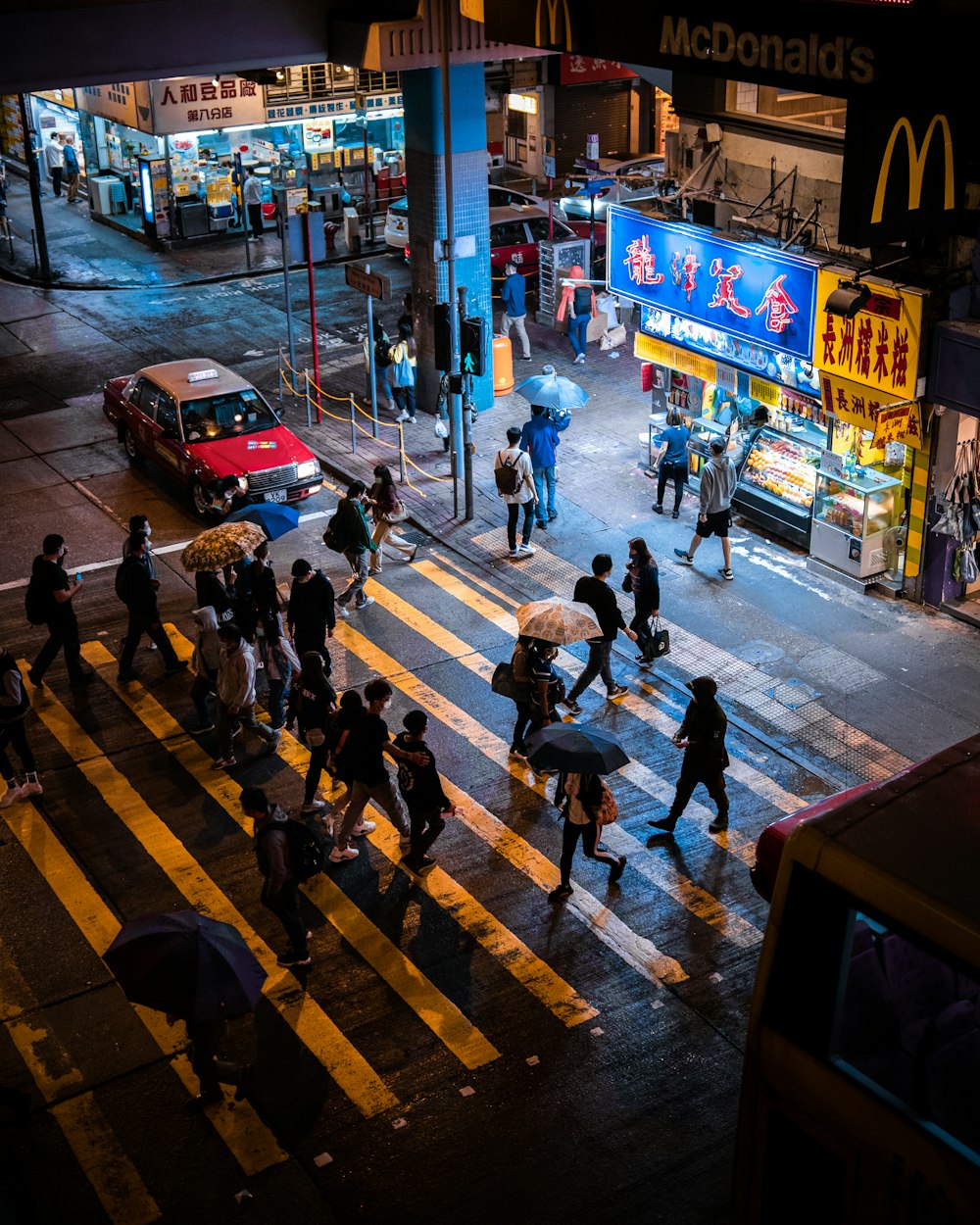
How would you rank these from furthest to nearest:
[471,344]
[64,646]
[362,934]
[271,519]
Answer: [471,344]
[64,646]
[271,519]
[362,934]

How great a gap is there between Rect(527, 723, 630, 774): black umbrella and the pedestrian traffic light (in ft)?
27.2

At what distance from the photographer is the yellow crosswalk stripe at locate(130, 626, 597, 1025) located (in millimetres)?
11039

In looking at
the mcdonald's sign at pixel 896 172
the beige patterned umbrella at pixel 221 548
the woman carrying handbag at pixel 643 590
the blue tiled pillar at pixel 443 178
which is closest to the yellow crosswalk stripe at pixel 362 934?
the beige patterned umbrella at pixel 221 548

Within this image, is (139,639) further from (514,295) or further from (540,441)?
(514,295)

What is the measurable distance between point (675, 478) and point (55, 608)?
325 inches

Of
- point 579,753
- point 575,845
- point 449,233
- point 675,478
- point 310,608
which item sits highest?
point 449,233

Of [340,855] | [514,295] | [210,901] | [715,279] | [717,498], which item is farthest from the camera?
[514,295]

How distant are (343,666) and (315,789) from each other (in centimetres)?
279

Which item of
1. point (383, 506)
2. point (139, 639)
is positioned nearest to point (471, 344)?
point (383, 506)

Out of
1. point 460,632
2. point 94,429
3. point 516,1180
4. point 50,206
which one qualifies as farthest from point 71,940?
point 50,206

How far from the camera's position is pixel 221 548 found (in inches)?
580

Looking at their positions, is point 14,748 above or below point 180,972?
below

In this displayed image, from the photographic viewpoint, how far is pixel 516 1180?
9453 mm

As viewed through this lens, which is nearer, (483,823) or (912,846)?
(912,846)
